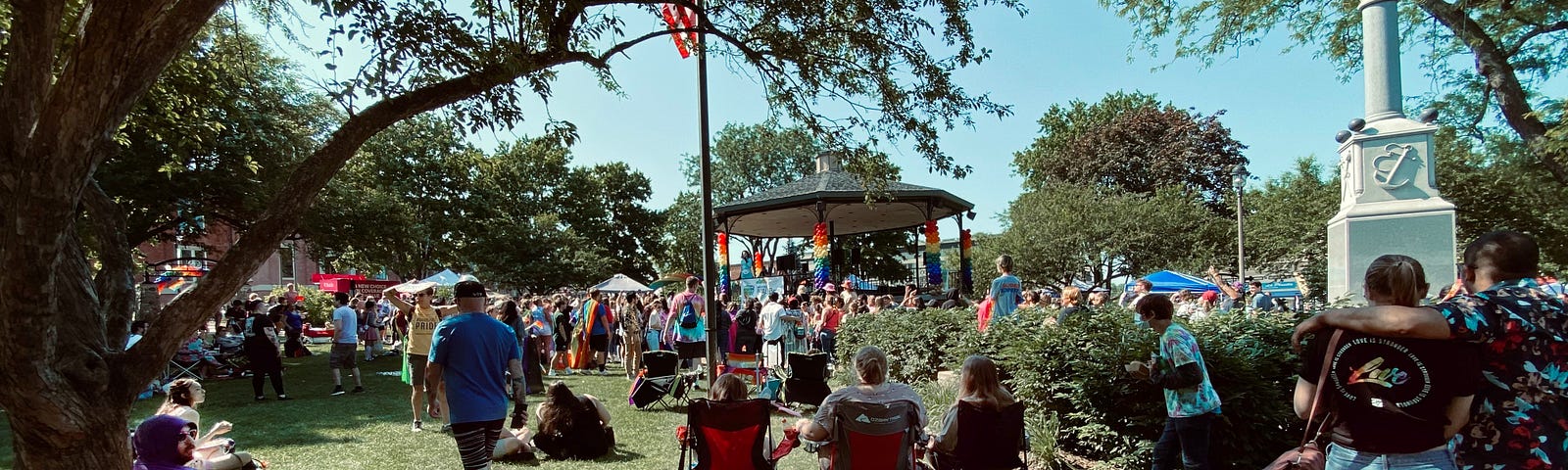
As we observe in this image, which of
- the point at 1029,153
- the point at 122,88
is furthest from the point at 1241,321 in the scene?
the point at 1029,153

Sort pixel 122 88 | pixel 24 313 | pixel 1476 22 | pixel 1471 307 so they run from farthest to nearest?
pixel 1476 22, pixel 122 88, pixel 24 313, pixel 1471 307

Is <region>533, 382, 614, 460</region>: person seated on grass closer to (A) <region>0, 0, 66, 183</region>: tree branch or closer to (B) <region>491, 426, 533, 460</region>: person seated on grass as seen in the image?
(B) <region>491, 426, 533, 460</region>: person seated on grass

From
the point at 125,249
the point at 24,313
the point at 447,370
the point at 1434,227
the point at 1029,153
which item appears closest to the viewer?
the point at 24,313

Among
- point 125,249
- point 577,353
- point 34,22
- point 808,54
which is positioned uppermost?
point 808,54

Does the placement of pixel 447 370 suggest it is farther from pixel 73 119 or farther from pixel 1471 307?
pixel 1471 307

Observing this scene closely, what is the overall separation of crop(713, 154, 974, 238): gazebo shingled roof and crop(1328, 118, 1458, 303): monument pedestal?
8.84 m

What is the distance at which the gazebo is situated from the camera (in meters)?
19.1

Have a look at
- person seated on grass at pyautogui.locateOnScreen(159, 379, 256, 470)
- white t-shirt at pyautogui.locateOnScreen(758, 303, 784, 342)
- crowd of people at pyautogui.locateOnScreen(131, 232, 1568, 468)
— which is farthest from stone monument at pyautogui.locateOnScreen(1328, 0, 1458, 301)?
person seated on grass at pyautogui.locateOnScreen(159, 379, 256, 470)

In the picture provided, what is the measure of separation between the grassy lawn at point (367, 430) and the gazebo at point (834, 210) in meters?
7.83

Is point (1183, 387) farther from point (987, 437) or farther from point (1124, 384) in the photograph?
point (1124, 384)

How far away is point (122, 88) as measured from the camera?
2.94 m

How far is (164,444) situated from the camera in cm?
424

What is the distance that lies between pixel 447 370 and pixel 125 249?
5.86ft

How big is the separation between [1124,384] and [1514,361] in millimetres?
3049
